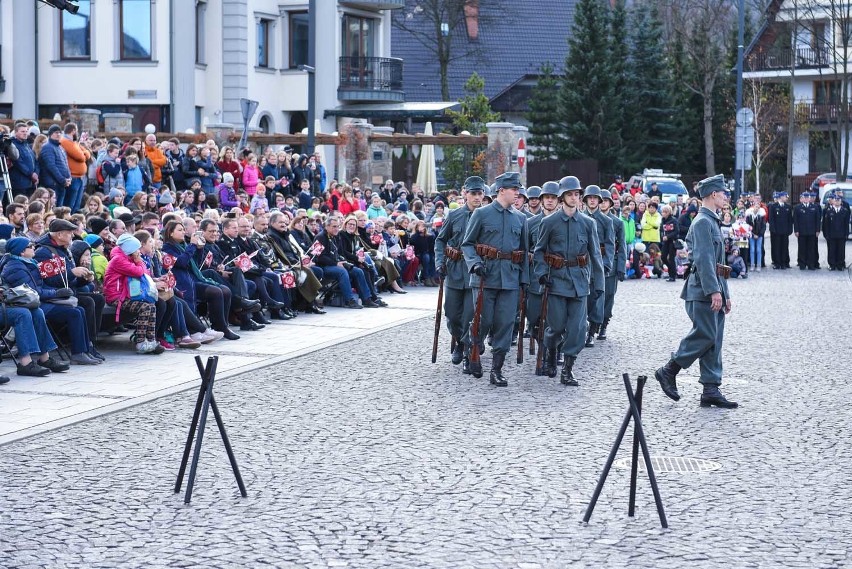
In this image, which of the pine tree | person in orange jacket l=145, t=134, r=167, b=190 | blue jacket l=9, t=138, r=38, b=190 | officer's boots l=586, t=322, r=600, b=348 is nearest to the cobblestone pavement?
officer's boots l=586, t=322, r=600, b=348

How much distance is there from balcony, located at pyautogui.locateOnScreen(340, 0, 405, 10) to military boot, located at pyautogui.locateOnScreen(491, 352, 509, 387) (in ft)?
120

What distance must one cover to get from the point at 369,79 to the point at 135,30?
1018cm

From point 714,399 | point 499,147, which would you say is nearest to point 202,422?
point 714,399

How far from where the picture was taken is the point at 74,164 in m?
21.0

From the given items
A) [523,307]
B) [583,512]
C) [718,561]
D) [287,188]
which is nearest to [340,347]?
[523,307]

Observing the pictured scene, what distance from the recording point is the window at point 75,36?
4147 centimetres

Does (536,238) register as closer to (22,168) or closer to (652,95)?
(22,168)

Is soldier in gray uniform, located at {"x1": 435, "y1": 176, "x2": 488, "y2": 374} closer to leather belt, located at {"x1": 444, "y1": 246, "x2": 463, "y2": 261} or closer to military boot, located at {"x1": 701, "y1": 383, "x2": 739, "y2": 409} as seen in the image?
leather belt, located at {"x1": 444, "y1": 246, "x2": 463, "y2": 261}

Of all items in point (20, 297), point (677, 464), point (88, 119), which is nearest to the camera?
point (677, 464)

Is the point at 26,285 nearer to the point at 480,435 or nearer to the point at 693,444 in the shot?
the point at 480,435

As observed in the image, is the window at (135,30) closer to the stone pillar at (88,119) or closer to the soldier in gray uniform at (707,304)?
the stone pillar at (88,119)

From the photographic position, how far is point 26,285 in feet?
44.2

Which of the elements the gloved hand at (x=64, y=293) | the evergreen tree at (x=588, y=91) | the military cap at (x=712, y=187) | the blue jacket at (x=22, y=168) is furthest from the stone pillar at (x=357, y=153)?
the military cap at (x=712, y=187)

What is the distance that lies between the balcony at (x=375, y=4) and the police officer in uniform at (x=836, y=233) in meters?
20.9
